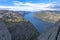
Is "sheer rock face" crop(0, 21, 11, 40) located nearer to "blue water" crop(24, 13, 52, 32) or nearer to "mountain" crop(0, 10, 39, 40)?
"mountain" crop(0, 10, 39, 40)

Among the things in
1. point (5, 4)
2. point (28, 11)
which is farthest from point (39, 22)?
point (5, 4)

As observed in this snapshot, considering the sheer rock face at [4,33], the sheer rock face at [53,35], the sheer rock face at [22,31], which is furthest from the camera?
the sheer rock face at [22,31]

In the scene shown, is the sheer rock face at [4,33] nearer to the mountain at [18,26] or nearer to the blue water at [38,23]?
the mountain at [18,26]

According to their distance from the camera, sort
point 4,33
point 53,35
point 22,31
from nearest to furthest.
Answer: point 53,35, point 4,33, point 22,31

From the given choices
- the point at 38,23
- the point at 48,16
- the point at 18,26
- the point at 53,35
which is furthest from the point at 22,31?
the point at 53,35

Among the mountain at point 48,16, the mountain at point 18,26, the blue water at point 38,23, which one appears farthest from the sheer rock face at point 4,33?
the mountain at point 48,16

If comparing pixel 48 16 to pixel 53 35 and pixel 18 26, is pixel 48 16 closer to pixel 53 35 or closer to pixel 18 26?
pixel 18 26
